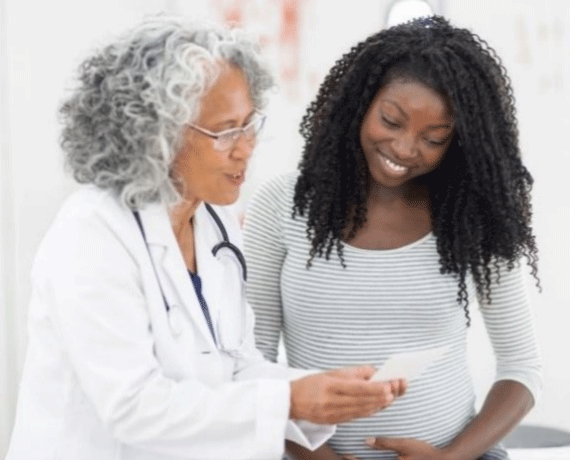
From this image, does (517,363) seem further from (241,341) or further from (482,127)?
(241,341)

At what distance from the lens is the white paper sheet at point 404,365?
1488mm

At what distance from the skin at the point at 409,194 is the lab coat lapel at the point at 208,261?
278mm

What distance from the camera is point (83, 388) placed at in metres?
1.44

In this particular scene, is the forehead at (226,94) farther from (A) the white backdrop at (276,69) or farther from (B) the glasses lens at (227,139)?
(A) the white backdrop at (276,69)

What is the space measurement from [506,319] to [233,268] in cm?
53

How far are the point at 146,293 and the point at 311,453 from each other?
0.48 m

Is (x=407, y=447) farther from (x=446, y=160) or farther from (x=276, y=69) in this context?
(x=276, y=69)

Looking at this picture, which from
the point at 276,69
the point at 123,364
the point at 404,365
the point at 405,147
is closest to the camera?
the point at 123,364

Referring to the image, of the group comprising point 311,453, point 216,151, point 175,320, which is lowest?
point 311,453

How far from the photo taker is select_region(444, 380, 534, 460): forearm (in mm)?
1800

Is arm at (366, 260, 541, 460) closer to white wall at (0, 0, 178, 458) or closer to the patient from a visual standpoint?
the patient

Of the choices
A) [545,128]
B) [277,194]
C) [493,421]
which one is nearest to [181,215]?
[277,194]

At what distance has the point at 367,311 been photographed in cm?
177

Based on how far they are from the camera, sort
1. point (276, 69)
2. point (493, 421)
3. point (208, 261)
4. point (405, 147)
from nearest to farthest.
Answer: point (208, 261) → point (405, 147) → point (493, 421) → point (276, 69)
